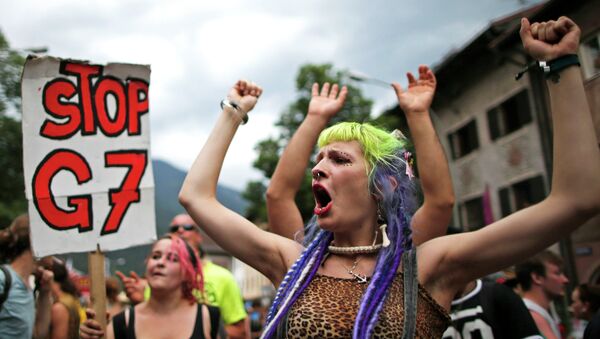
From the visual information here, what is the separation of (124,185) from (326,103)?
1.59 m

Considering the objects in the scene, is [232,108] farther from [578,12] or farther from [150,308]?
[578,12]

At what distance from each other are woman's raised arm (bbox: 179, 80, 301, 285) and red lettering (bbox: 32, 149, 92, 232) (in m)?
1.63

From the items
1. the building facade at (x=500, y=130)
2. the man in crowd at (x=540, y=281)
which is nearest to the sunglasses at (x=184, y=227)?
the man in crowd at (x=540, y=281)

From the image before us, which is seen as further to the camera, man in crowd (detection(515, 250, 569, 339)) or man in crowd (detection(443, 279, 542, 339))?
man in crowd (detection(515, 250, 569, 339))

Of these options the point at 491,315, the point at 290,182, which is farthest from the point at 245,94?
the point at 491,315

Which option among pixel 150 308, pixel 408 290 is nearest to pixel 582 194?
pixel 408 290

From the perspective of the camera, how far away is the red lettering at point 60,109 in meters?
3.63

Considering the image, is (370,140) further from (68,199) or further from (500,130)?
(500,130)

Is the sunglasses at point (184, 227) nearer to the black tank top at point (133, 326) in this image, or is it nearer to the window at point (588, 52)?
the black tank top at point (133, 326)

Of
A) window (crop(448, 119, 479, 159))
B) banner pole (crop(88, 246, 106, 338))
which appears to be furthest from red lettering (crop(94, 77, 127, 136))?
window (crop(448, 119, 479, 159))

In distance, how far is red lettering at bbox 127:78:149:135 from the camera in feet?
12.7

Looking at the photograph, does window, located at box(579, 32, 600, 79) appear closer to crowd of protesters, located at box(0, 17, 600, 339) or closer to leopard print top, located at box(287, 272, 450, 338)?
crowd of protesters, located at box(0, 17, 600, 339)

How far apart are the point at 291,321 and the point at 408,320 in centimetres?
41

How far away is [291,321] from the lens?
198cm
